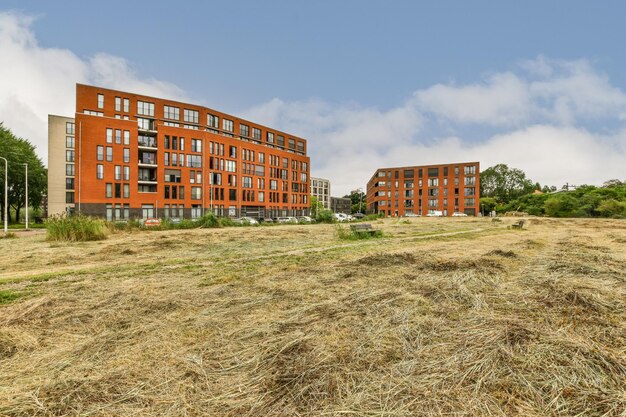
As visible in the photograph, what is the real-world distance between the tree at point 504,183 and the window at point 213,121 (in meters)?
88.7

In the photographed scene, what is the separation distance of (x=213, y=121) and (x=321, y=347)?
220ft

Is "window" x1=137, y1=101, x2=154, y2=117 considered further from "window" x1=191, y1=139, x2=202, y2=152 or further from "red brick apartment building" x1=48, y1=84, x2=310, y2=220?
"window" x1=191, y1=139, x2=202, y2=152

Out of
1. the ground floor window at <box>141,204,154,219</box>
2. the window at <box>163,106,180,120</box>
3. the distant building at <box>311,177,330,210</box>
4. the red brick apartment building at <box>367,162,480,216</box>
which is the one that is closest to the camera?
the ground floor window at <box>141,204,154,219</box>

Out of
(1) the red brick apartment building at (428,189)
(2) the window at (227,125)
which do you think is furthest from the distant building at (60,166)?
(1) the red brick apartment building at (428,189)

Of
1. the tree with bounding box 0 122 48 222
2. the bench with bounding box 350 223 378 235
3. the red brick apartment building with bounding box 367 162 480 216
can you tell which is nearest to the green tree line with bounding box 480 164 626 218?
Result: the red brick apartment building with bounding box 367 162 480 216

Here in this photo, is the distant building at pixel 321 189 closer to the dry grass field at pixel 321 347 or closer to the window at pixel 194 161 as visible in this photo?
the window at pixel 194 161

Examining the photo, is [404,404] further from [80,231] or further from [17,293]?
[80,231]

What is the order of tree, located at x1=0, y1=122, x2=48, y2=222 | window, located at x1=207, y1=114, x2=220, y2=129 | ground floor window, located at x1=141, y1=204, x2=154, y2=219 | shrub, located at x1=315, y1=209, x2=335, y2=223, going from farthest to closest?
1. window, located at x1=207, y1=114, x2=220, y2=129
2. ground floor window, located at x1=141, y1=204, x2=154, y2=219
3. shrub, located at x1=315, y1=209, x2=335, y2=223
4. tree, located at x1=0, y1=122, x2=48, y2=222

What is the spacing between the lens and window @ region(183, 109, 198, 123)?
200 ft

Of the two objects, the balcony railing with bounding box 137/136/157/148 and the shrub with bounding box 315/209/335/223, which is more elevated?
the balcony railing with bounding box 137/136/157/148

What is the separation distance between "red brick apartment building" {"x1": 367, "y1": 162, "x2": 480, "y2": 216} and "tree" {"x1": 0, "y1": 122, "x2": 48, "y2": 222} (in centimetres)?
8181

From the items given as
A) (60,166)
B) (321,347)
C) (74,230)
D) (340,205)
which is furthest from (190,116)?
(340,205)

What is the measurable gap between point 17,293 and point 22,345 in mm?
3749

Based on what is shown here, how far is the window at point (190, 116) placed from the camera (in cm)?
6094
